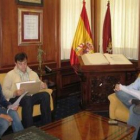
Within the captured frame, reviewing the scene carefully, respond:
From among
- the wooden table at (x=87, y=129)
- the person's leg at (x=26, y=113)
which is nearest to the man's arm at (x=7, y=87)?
the person's leg at (x=26, y=113)

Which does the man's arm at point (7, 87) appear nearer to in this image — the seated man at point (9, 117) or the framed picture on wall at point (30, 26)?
the seated man at point (9, 117)

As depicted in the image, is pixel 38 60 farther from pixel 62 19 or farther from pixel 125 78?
pixel 125 78

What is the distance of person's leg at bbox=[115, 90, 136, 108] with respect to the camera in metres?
3.07

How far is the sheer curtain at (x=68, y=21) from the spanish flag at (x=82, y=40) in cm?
27

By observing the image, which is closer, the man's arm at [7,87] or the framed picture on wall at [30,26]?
the man's arm at [7,87]

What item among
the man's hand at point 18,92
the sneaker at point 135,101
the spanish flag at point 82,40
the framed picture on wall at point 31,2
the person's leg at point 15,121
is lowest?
the person's leg at point 15,121

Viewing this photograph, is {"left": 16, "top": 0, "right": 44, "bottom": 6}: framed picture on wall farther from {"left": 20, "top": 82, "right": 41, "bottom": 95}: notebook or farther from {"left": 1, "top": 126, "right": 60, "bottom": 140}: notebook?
{"left": 1, "top": 126, "right": 60, "bottom": 140}: notebook

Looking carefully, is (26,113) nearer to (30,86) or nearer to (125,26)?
(30,86)

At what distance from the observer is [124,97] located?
311 cm

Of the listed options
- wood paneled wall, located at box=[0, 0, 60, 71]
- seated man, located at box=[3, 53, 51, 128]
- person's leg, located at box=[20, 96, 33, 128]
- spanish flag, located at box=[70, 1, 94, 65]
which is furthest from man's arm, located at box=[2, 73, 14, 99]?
spanish flag, located at box=[70, 1, 94, 65]

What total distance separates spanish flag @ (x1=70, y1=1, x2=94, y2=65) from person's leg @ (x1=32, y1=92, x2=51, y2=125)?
1.80 m

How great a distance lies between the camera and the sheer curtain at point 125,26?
16.4 feet

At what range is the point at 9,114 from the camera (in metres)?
2.87

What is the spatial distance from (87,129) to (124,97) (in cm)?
92
